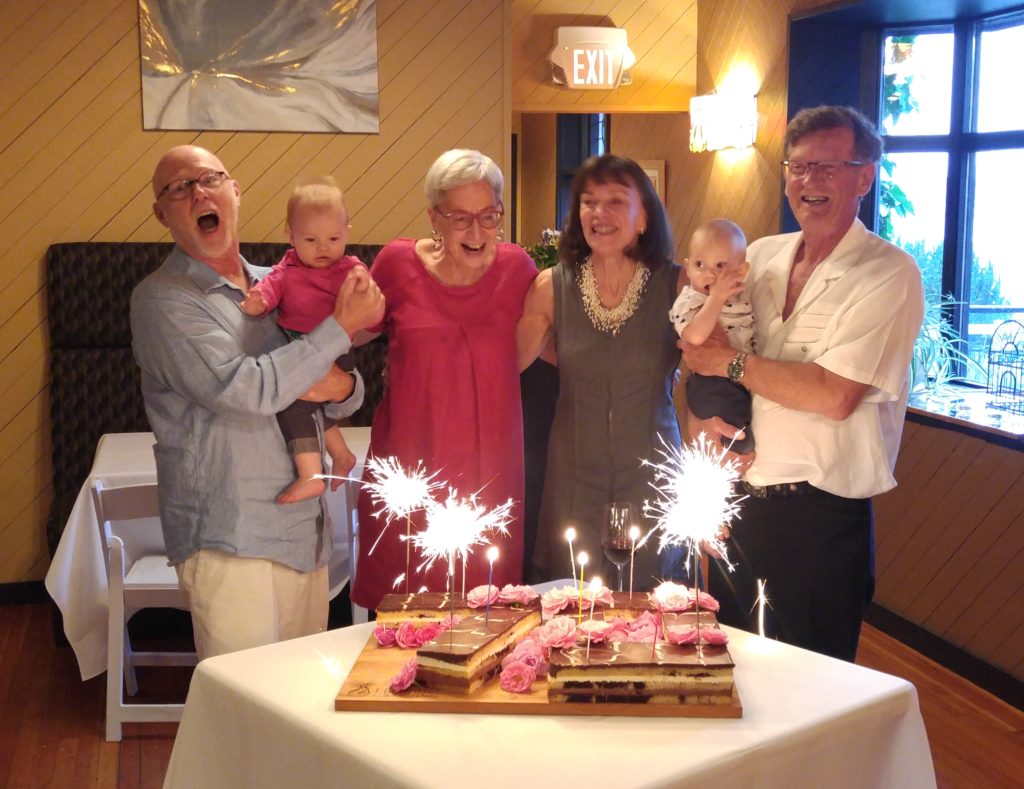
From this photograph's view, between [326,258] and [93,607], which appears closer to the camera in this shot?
[326,258]

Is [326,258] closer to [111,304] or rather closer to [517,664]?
[517,664]

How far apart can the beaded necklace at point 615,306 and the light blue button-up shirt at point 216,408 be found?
63 cm

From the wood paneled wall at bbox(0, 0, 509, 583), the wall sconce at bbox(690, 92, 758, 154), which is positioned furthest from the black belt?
the wall sconce at bbox(690, 92, 758, 154)

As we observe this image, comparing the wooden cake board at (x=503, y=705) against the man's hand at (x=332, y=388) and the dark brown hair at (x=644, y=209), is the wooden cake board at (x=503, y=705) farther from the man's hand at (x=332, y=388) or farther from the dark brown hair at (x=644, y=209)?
the dark brown hair at (x=644, y=209)

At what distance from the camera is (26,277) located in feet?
15.3

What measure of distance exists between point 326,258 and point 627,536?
0.96 meters

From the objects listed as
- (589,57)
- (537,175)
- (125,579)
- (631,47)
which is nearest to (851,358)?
(125,579)

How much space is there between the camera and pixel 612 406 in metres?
2.59

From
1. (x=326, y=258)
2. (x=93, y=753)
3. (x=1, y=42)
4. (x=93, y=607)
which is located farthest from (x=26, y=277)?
(x=326, y=258)

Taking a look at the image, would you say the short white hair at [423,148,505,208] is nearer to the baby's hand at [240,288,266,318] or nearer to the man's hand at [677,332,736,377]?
the baby's hand at [240,288,266,318]

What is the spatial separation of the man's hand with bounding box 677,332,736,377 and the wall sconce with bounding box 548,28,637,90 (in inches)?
151

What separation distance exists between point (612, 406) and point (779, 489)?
434mm

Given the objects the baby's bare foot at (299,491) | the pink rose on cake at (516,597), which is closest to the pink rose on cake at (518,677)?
the pink rose on cake at (516,597)

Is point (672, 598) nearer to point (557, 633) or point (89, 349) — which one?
point (557, 633)
